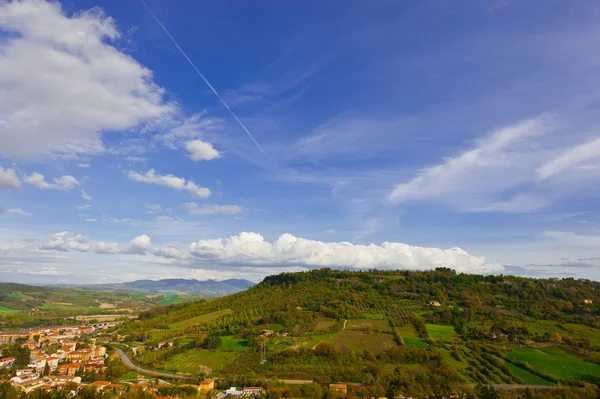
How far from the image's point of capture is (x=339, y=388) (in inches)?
1956

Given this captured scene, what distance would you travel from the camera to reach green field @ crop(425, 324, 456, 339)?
2788 inches

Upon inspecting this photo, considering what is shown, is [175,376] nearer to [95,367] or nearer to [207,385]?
[207,385]

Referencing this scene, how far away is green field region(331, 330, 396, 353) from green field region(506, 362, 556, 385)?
18339 mm

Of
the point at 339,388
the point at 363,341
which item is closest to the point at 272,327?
the point at 363,341

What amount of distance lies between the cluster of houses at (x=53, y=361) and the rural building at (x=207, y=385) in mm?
20326

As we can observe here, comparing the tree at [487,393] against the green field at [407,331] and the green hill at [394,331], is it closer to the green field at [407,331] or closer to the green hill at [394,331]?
the green hill at [394,331]

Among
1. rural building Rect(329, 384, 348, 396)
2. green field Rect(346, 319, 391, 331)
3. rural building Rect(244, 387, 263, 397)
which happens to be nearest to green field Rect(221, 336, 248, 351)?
rural building Rect(244, 387, 263, 397)

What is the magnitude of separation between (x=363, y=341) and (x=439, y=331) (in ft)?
54.6

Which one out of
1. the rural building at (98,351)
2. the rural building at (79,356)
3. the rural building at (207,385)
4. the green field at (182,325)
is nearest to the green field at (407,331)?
the rural building at (207,385)

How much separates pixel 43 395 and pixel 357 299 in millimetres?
73376

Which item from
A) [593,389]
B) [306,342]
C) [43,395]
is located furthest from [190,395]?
[593,389]

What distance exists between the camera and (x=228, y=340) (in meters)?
79.0

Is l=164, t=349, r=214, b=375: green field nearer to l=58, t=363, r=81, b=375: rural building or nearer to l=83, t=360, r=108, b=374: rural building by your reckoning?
l=83, t=360, r=108, b=374: rural building

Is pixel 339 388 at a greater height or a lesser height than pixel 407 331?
lesser
